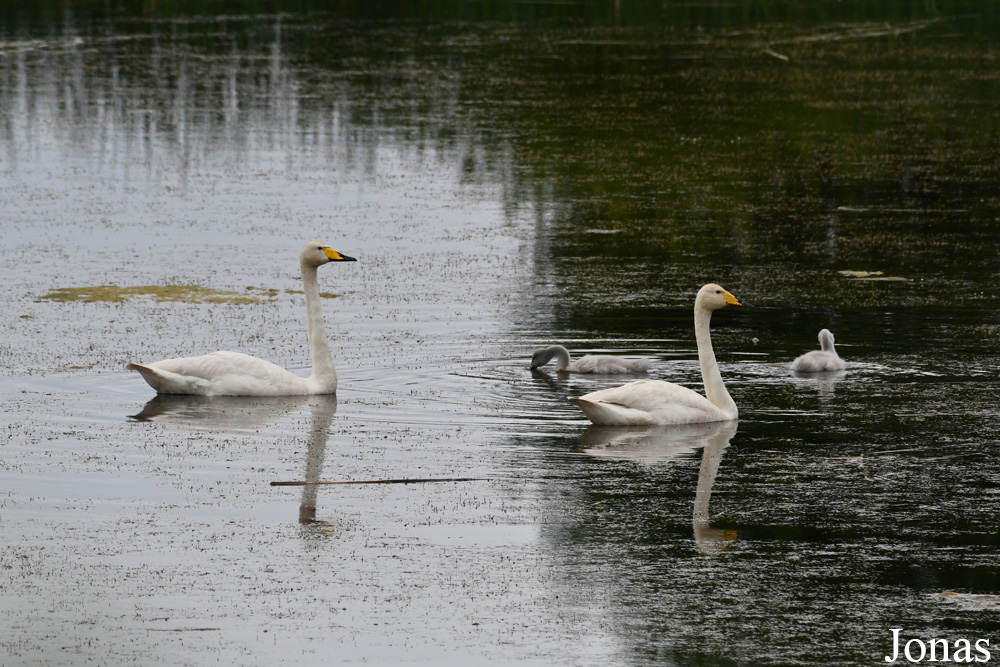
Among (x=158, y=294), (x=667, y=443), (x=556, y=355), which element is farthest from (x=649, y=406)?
(x=158, y=294)

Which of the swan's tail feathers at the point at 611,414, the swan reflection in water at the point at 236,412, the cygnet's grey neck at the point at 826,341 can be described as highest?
the cygnet's grey neck at the point at 826,341

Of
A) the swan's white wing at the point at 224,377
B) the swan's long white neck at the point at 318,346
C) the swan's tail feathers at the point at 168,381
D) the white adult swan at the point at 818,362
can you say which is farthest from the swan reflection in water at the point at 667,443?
the swan's tail feathers at the point at 168,381

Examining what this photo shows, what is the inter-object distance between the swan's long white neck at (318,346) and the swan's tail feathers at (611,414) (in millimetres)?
1823

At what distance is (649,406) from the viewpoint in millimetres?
10070

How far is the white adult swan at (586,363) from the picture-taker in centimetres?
1147

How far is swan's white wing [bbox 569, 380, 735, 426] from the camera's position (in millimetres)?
9992

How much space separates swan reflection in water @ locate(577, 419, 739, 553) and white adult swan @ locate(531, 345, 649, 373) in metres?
1.33

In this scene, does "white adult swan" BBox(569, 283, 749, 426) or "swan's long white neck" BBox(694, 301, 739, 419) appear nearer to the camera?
"white adult swan" BBox(569, 283, 749, 426)

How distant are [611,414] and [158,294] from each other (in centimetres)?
542

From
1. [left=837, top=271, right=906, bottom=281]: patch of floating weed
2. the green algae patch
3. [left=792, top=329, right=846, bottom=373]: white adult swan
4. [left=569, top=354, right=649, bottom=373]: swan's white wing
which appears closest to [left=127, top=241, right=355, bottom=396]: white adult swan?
[left=569, top=354, right=649, bottom=373]: swan's white wing

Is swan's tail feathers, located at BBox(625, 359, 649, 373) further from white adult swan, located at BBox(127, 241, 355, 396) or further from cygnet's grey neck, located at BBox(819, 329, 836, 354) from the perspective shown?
white adult swan, located at BBox(127, 241, 355, 396)

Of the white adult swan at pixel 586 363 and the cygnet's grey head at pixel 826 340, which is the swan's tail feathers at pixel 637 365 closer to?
the white adult swan at pixel 586 363

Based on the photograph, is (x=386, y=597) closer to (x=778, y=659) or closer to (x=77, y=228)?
(x=778, y=659)

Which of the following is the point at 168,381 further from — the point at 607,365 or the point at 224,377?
the point at 607,365
